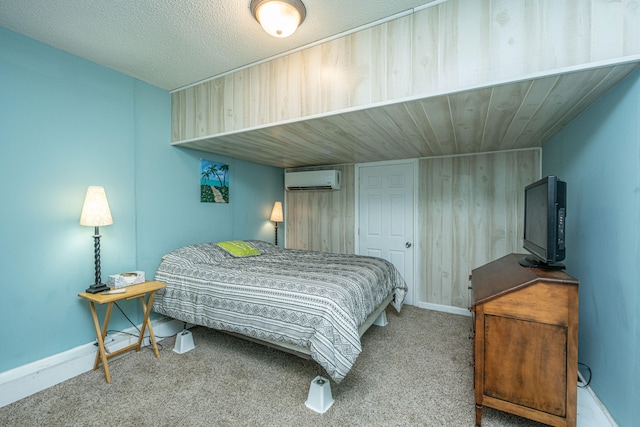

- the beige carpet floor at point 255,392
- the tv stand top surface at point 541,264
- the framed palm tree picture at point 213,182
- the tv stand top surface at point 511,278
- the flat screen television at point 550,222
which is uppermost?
the framed palm tree picture at point 213,182

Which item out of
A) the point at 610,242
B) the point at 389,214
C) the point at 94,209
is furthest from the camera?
the point at 389,214

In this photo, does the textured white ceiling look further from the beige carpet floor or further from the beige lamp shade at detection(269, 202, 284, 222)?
the beige carpet floor

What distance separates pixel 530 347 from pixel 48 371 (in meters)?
3.23

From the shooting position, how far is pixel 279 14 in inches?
64.0

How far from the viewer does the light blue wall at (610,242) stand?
1398 mm

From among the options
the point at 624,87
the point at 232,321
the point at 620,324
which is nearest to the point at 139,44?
the point at 232,321

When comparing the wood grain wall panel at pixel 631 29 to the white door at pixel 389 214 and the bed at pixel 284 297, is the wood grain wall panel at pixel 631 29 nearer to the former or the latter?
the bed at pixel 284 297

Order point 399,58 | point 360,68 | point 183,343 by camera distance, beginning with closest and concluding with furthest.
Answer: point 399,58
point 360,68
point 183,343

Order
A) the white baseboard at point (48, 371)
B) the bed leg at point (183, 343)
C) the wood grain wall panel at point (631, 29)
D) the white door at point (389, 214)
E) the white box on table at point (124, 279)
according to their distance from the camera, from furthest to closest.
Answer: the white door at point (389, 214)
the bed leg at point (183, 343)
the white box on table at point (124, 279)
the white baseboard at point (48, 371)
the wood grain wall panel at point (631, 29)

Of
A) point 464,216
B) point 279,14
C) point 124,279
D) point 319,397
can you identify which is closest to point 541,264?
point 319,397

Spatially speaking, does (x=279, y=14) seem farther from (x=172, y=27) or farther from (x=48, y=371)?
(x=48, y=371)

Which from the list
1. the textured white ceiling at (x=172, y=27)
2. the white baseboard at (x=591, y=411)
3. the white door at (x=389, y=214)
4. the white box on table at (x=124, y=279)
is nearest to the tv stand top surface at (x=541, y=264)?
the white baseboard at (x=591, y=411)

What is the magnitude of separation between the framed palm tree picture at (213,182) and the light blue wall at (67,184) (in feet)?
1.01

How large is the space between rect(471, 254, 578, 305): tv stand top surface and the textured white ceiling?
171cm
